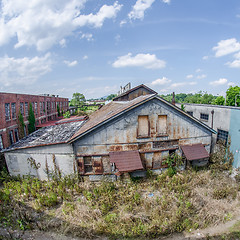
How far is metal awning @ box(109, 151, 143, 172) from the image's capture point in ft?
34.4

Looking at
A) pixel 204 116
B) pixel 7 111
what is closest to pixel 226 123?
pixel 204 116

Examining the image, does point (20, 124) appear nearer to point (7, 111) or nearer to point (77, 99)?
point (7, 111)

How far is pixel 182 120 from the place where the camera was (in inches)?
469

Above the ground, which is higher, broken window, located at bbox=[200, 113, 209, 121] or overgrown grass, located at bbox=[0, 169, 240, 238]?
broken window, located at bbox=[200, 113, 209, 121]

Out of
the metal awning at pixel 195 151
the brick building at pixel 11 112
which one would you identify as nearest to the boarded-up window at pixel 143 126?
the metal awning at pixel 195 151

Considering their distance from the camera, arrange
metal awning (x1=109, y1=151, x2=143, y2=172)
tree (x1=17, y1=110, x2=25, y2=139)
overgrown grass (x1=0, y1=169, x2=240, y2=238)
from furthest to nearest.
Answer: tree (x1=17, y1=110, x2=25, y2=139) → metal awning (x1=109, y1=151, x2=143, y2=172) → overgrown grass (x1=0, y1=169, x2=240, y2=238)

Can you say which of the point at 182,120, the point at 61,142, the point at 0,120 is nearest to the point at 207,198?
the point at 182,120

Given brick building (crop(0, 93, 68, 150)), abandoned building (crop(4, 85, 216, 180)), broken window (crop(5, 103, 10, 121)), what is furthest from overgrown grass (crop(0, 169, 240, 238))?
broken window (crop(5, 103, 10, 121))

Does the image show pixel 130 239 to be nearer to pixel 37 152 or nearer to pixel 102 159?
pixel 102 159

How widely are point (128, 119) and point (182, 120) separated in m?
4.13

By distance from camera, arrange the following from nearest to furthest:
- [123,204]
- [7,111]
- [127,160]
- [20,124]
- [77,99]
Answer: [123,204], [127,160], [7,111], [20,124], [77,99]

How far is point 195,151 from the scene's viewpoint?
11992mm

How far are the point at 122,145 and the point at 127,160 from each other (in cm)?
111

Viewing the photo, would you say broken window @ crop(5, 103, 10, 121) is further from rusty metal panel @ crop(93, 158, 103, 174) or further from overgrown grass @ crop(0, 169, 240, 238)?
rusty metal panel @ crop(93, 158, 103, 174)
